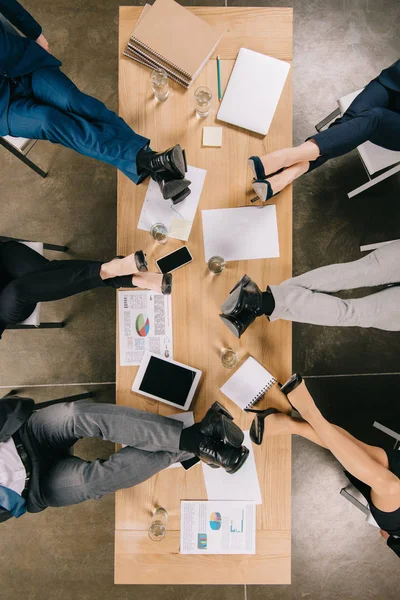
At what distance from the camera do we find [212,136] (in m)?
1.68

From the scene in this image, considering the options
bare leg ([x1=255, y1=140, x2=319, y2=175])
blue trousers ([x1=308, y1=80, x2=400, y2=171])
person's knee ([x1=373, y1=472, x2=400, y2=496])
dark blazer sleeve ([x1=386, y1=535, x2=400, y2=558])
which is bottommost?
dark blazer sleeve ([x1=386, y1=535, x2=400, y2=558])

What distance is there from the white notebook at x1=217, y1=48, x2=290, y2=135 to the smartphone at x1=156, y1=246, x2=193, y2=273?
56 cm

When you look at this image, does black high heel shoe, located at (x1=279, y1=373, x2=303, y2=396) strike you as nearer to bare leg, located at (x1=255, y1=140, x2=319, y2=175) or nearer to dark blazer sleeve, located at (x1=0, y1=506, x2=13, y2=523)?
bare leg, located at (x1=255, y1=140, x2=319, y2=175)

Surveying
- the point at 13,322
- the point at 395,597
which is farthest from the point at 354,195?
the point at 395,597

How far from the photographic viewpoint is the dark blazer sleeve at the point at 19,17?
179cm

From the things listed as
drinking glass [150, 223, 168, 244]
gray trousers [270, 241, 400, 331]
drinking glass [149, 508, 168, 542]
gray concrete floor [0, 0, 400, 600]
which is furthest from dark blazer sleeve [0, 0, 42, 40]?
drinking glass [149, 508, 168, 542]

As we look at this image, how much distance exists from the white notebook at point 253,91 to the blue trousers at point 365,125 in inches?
10.0

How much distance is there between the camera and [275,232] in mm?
1669

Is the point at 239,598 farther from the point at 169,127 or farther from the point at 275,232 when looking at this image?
the point at 169,127

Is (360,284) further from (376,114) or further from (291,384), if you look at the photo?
(376,114)

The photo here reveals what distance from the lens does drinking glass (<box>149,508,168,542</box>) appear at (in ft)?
5.31

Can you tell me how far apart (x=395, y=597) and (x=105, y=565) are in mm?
1682

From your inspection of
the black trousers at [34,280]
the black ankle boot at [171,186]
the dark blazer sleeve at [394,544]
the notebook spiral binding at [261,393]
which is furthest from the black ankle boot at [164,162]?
the dark blazer sleeve at [394,544]

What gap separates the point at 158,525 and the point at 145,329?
77 cm
